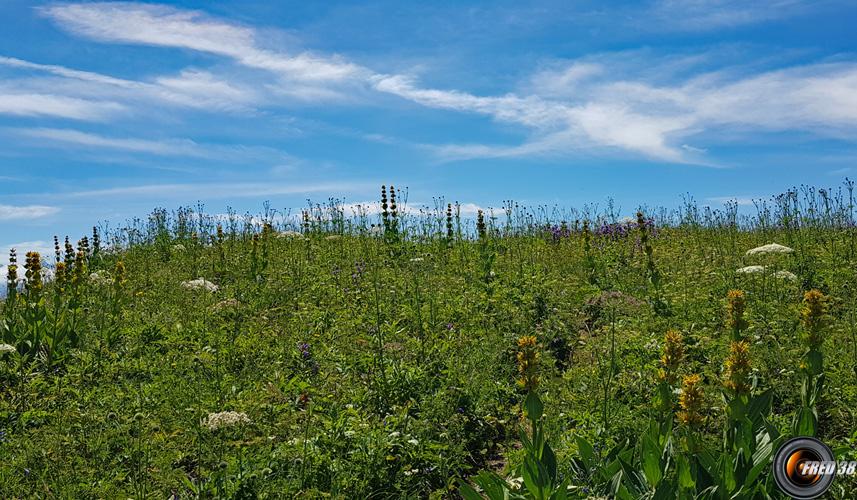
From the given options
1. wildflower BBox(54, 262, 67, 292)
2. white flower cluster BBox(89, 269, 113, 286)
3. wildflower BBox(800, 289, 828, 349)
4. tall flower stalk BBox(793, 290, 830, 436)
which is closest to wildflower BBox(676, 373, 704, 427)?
tall flower stalk BBox(793, 290, 830, 436)

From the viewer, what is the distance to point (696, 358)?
5.71 metres

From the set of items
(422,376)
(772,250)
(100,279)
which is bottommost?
(422,376)

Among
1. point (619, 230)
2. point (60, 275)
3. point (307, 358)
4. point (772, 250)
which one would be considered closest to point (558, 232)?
point (619, 230)

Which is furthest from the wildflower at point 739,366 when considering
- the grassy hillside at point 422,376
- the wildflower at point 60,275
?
the wildflower at point 60,275

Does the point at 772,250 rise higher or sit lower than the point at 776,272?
higher

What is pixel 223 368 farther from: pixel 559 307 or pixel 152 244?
pixel 152 244

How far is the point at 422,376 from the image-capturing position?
5.01 meters

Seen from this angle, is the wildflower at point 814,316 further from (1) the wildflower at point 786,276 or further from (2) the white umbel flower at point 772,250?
(2) the white umbel flower at point 772,250

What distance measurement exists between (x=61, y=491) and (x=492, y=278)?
627 cm

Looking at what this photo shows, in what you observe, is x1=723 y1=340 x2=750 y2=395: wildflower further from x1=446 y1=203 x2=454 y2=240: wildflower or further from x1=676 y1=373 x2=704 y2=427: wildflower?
x1=446 y1=203 x2=454 y2=240: wildflower

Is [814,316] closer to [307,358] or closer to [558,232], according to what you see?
[307,358]

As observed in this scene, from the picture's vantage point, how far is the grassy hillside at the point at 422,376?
3.37 m

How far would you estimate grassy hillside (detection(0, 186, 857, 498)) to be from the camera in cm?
337

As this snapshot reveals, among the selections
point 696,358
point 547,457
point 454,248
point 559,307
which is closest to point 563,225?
point 454,248
